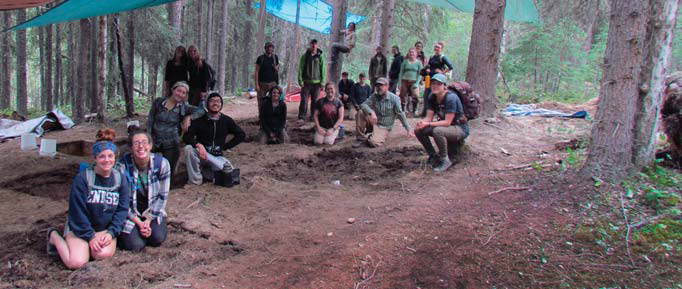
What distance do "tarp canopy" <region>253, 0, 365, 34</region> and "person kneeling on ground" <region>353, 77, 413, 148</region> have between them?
7067mm

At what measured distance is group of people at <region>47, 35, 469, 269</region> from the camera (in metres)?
3.03

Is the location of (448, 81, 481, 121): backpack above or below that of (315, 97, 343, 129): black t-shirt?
above

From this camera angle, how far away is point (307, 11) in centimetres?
1400

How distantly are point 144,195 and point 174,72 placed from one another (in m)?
4.13

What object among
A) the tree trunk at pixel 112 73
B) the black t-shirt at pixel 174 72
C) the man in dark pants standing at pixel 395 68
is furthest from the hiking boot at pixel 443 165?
the tree trunk at pixel 112 73

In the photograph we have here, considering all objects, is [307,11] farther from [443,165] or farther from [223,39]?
[443,165]

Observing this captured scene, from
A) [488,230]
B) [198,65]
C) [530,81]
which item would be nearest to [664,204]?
[488,230]

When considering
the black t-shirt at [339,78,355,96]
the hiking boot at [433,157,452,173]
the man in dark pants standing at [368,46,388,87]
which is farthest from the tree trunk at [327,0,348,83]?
the hiking boot at [433,157,452,173]

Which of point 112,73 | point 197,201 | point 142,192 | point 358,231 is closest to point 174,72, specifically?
point 197,201

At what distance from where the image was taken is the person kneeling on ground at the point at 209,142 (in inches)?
194

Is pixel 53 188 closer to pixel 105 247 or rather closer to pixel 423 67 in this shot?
pixel 105 247

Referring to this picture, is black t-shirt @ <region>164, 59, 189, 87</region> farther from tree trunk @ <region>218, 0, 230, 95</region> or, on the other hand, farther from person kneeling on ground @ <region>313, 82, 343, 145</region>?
tree trunk @ <region>218, 0, 230, 95</region>

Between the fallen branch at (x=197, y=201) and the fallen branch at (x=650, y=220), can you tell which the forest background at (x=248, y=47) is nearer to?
the fallen branch at (x=197, y=201)

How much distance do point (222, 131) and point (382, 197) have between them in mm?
2048
